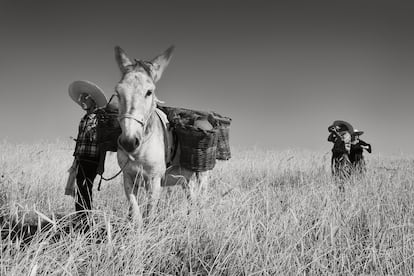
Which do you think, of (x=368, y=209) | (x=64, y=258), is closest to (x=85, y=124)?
(x=64, y=258)

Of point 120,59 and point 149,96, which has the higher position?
point 120,59

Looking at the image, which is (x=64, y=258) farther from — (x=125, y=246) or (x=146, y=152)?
(x=146, y=152)

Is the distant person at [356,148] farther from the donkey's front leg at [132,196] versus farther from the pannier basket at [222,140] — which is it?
the donkey's front leg at [132,196]

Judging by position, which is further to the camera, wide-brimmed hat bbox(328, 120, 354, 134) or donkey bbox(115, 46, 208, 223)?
wide-brimmed hat bbox(328, 120, 354, 134)

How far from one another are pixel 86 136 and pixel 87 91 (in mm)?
588

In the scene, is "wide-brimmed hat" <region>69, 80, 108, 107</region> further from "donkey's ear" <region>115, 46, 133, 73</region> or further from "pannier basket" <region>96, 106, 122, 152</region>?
"donkey's ear" <region>115, 46, 133, 73</region>

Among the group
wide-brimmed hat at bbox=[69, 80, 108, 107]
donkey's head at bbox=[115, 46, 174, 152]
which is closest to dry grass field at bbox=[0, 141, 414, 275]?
donkey's head at bbox=[115, 46, 174, 152]

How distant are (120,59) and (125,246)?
7.68 ft

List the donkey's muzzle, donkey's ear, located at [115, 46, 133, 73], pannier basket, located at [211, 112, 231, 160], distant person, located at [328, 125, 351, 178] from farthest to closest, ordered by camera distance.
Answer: distant person, located at [328, 125, 351, 178], pannier basket, located at [211, 112, 231, 160], donkey's ear, located at [115, 46, 133, 73], the donkey's muzzle

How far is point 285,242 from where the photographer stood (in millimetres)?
2873

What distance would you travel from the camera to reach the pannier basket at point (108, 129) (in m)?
4.08

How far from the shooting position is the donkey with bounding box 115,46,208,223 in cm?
333

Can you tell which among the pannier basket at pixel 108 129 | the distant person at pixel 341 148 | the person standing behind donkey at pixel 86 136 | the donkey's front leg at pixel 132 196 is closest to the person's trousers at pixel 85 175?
the person standing behind donkey at pixel 86 136

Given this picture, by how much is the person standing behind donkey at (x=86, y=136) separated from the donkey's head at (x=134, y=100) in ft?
2.92
